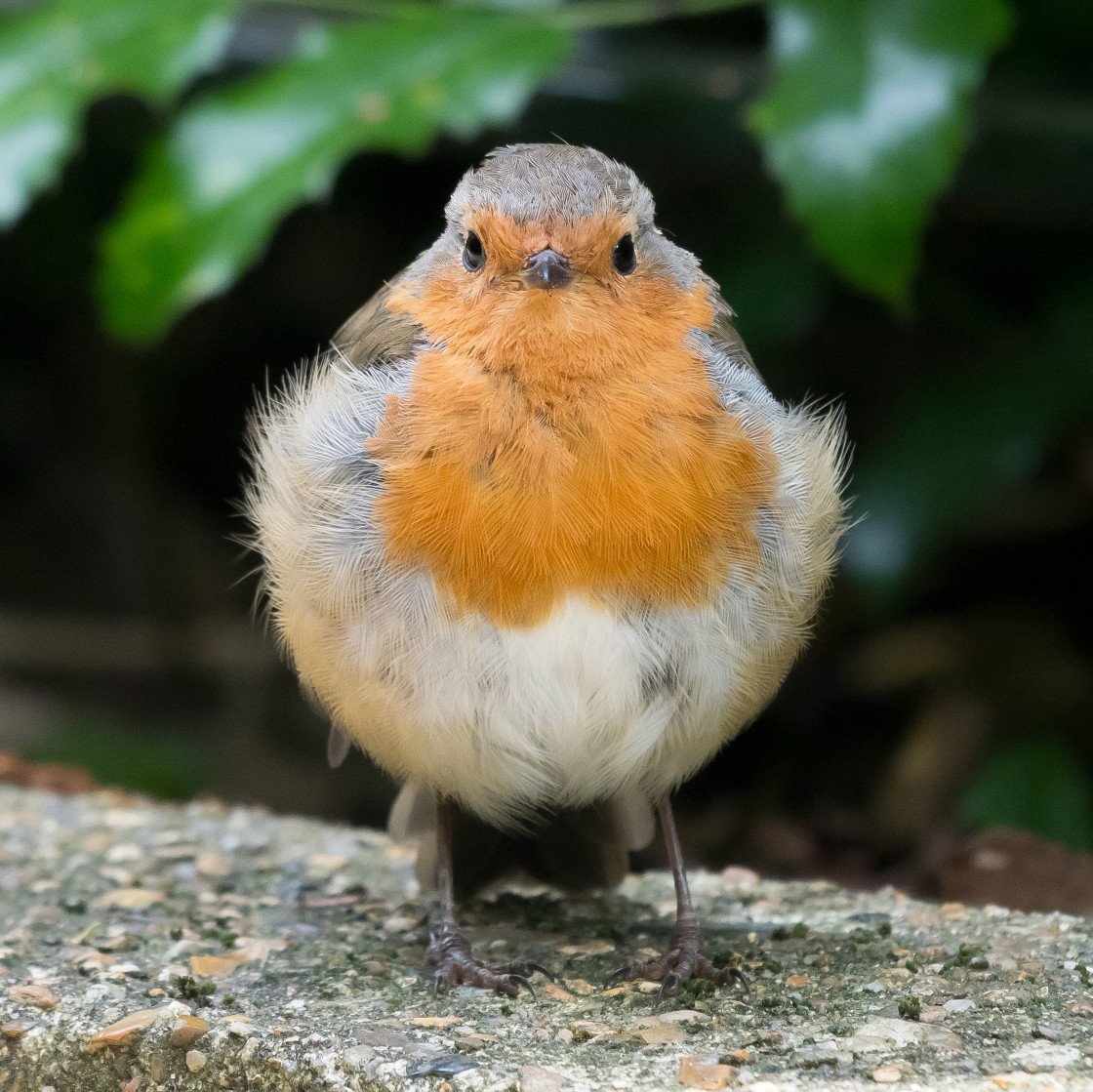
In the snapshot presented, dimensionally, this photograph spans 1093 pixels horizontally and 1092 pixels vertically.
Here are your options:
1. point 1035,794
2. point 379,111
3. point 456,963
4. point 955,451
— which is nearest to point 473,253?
point 379,111

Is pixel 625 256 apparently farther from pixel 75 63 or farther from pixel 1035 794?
pixel 1035 794

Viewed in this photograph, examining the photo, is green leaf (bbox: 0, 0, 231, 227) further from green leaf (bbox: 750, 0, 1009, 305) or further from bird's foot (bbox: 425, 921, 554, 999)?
bird's foot (bbox: 425, 921, 554, 999)

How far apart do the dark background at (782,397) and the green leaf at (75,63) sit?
1.14 meters

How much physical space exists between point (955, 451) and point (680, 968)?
2.02 metres

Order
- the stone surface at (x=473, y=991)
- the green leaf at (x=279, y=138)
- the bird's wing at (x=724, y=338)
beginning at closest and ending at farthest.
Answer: the stone surface at (x=473, y=991) < the bird's wing at (x=724, y=338) < the green leaf at (x=279, y=138)

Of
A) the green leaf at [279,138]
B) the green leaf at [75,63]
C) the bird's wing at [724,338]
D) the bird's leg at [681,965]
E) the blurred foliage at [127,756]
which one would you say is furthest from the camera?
the blurred foliage at [127,756]

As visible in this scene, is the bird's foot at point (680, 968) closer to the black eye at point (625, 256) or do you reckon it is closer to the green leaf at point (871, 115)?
the black eye at point (625, 256)

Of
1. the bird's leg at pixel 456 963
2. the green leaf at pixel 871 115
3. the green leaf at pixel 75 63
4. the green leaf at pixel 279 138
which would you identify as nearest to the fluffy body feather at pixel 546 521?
the bird's leg at pixel 456 963

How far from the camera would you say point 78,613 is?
6535mm

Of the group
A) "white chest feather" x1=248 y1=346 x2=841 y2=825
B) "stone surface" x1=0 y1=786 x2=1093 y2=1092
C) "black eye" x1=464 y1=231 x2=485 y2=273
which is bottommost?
"stone surface" x1=0 y1=786 x2=1093 y2=1092

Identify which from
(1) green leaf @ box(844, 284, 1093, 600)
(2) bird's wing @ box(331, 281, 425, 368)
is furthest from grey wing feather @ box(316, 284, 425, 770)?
(1) green leaf @ box(844, 284, 1093, 600)

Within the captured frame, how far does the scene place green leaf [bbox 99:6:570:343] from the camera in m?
3.55

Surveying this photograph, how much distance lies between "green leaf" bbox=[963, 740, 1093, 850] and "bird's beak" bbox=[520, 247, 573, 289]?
8.18ft

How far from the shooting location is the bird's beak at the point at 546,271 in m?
2.59
